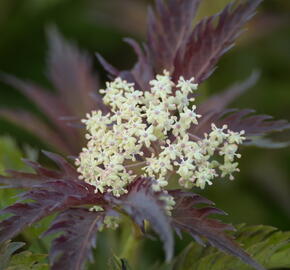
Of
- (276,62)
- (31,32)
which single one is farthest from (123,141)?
(31,32)

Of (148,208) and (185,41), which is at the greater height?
(185,41)

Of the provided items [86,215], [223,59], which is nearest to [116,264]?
[86,215]

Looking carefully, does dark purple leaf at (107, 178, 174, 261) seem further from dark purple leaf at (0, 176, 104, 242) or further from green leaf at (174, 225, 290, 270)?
green leaf at (174, 225, 290, 270)

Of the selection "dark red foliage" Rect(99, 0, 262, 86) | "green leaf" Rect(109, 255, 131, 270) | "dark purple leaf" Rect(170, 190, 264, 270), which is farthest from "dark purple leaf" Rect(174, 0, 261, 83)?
"green leaf" Rect(109, 255, 131, 270)

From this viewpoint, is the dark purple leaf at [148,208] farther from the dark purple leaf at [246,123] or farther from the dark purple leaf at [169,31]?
the dark purple leaf at [169,31]

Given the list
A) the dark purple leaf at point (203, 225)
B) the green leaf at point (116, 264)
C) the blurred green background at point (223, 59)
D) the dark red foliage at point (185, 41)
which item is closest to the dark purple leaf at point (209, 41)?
the dark red foliage at point (185, 41)

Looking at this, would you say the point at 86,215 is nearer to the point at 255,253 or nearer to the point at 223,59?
the point at 255,253
